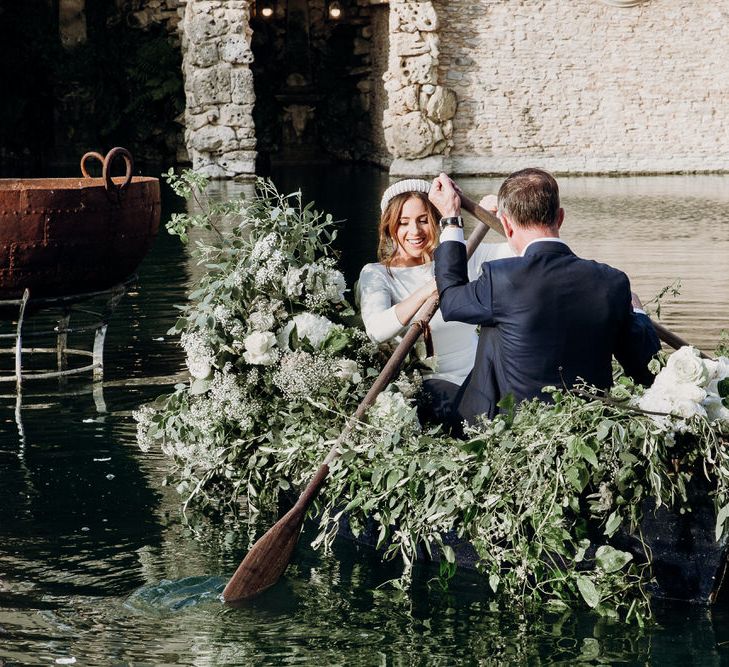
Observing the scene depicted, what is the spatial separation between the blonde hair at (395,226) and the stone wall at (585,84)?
15275 millimetres

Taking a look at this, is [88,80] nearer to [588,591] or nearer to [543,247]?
[543,247]

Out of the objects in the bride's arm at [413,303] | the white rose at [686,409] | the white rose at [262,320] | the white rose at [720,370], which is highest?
the bride's arm at [413,303]

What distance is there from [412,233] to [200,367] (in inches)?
35.8

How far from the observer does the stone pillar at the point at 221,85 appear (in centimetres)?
1970

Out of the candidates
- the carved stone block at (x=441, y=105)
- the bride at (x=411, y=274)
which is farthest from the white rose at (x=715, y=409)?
the carved stone block at (x=441, y=105)

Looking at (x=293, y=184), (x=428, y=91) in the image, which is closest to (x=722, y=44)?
(x=428, y=91)

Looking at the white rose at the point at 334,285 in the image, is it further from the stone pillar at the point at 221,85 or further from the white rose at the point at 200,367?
the stone pillar at the point at 221,85

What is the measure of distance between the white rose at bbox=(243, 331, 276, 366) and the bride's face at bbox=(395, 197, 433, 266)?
623 millimetres

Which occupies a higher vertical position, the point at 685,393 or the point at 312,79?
the point at 312,79

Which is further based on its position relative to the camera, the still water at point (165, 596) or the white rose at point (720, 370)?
the white rose at point (720, 370)

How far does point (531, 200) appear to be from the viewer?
13.0ft

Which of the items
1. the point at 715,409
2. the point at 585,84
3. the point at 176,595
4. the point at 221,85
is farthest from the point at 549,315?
the point at 585,84

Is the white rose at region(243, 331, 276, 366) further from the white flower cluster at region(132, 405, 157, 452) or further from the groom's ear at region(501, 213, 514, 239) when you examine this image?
the groom's ear at region(501, 213, 514, 239)

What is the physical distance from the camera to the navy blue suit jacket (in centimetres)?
391
